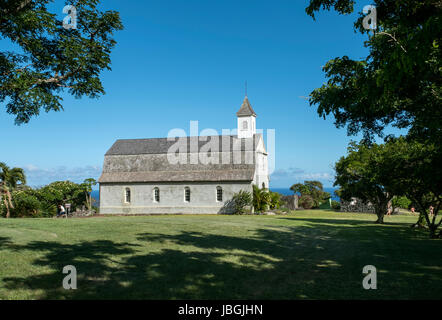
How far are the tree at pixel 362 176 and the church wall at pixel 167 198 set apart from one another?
43.8 ft

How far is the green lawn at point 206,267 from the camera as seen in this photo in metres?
7.23

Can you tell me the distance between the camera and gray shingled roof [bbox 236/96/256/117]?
49219 mm

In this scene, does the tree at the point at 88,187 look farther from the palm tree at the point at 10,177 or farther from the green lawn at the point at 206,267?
the green lawn at the point at 206,267

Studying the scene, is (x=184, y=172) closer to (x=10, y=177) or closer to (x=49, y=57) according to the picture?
(x=10, y=177)

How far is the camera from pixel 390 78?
641 centimetres

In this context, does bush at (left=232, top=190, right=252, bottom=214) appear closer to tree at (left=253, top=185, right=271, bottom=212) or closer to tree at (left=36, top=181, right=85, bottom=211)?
tree at (left=253, top=185, right=271, bottom=212)

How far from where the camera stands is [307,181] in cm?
6341

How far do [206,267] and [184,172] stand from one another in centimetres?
3569

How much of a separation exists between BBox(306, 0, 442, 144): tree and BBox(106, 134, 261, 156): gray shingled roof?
31.6 m

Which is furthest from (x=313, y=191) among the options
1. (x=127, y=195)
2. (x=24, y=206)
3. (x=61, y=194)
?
(x=24, y=206)

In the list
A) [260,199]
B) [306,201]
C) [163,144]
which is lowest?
[306,201]

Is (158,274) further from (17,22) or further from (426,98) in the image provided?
(426,98)
